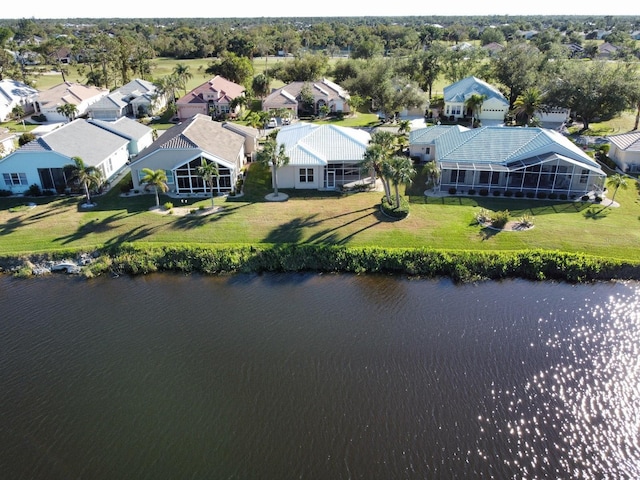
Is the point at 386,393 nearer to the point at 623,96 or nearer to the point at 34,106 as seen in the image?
the point at 623,96

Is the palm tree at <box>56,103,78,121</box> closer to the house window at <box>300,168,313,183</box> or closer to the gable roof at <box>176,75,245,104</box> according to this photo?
the gable roof at <box>176,75,245,104</box>

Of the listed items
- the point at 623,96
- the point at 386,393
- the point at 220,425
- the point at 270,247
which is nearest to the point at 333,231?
the point at 270,247

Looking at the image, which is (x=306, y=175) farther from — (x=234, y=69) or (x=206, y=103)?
(x=234, y=69)

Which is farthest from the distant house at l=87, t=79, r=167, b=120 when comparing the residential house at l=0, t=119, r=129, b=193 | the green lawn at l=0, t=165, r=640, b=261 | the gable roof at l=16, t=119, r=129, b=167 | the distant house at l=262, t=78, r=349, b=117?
the green lawn at l=0, t=165, r=640, b=261

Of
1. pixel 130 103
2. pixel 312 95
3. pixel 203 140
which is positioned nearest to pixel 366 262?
pixel 203 140

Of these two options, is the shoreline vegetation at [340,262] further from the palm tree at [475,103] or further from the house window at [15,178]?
the palm tree at [475,103]
